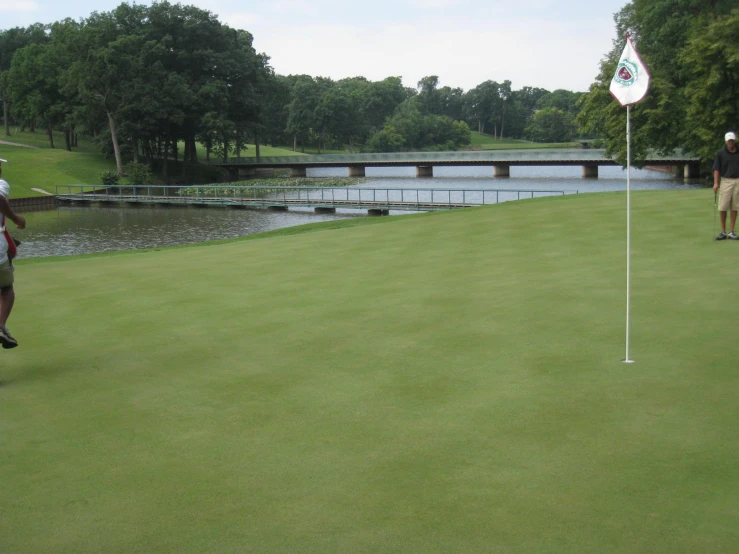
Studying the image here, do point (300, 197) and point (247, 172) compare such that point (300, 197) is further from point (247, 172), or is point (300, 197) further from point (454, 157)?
point (247, 172)

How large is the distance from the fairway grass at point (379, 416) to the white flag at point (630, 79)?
250 centimetres

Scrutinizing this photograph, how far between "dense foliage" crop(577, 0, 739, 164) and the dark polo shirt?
3187 cm

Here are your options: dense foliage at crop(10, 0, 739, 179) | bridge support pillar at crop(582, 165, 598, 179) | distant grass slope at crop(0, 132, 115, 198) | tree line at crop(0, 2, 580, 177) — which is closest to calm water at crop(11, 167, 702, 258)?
bridge support pillar at crop(582, 165, 598, 179)

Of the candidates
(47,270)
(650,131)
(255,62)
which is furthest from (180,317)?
(255,62)

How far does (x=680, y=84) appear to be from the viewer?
5206 cm

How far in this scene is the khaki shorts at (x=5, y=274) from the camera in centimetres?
764

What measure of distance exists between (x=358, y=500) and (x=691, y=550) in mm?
1850

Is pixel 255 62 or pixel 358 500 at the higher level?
pixel 255 62

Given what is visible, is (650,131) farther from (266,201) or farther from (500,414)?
(500,414)

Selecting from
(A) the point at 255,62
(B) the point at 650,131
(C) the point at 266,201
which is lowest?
(C) the point at 266,201

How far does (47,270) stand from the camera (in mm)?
15656

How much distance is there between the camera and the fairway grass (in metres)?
4.28

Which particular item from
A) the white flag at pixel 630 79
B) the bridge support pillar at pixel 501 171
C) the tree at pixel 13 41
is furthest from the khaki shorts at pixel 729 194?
the tree at pixel 13 41

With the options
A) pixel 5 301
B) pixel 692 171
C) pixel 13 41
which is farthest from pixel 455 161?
pixel 5 301
